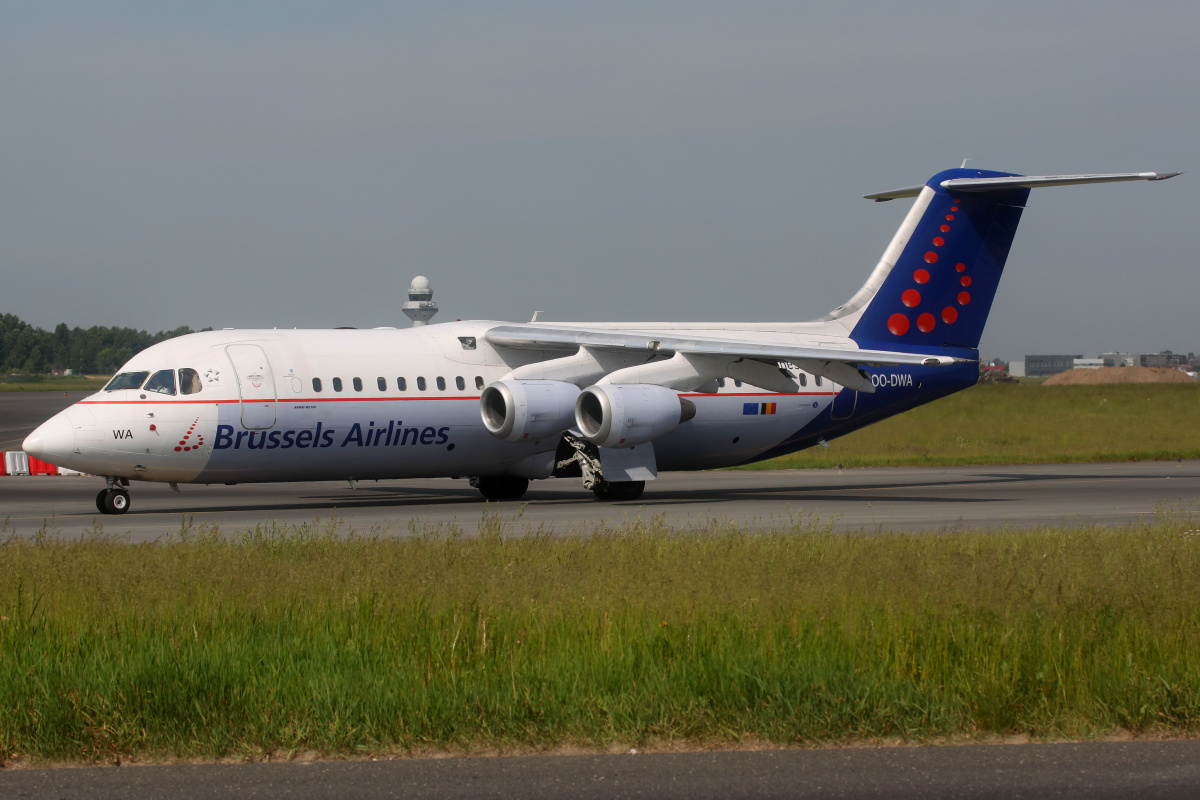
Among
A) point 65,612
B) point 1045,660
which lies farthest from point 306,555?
point 1045,660

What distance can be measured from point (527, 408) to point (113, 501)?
708 cm

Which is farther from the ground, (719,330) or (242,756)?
(719,330)

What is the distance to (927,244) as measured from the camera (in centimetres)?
2725

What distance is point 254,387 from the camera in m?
21.4

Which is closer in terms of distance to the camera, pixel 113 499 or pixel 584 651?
pixel 584 651

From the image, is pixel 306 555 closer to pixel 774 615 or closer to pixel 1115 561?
pixel 774 615

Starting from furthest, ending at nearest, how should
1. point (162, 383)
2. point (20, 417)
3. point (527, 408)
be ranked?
point (20, 417), point (527, 408), point (162, 383)

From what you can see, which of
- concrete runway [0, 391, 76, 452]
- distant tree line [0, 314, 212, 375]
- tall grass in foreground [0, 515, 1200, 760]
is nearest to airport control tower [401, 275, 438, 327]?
concrete runway [0, 391, 76, 452]

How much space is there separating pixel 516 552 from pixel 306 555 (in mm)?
2143

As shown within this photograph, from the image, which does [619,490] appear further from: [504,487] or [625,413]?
[504,487]

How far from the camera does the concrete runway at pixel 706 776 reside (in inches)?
240

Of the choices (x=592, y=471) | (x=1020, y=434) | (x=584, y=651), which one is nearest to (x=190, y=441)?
(x=592, y=471)

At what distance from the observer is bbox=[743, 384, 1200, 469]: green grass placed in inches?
1420

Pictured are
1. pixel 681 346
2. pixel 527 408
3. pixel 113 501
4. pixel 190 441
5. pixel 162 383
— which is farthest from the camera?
pixel 681 346
